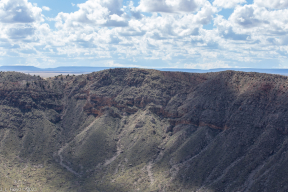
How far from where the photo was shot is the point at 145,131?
404 feet

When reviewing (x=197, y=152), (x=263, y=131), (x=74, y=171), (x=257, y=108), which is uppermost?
(x=257, y=108)

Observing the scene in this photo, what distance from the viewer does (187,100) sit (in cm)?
12825

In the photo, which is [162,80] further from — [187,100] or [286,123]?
[286,123]

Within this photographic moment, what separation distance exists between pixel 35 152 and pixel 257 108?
84576mm

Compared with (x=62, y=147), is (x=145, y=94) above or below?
above

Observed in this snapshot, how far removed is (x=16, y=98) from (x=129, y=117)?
50259 millimetres

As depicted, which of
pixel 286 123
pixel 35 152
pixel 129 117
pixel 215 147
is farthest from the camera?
pixel 129 117

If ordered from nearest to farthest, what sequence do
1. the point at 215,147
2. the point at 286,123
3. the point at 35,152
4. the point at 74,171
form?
1. the point at 286,123
2. the point at 215,147
3. the point at 74,171
4. the point at 35,152

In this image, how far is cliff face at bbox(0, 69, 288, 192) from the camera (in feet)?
309

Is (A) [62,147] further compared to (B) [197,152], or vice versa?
(A) [62,147]

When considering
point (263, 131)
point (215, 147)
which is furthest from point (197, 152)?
point (263, 131)

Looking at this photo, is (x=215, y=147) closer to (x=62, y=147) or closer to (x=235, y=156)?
(x=235, y=156)

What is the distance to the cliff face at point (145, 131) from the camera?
9412 centimetres

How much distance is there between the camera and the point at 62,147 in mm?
128500
